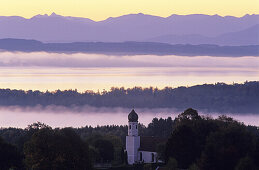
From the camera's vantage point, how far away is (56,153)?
380 feet

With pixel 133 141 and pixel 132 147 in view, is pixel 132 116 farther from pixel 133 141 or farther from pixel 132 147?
pixel 132 147

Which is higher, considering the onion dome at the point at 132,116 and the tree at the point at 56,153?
the onion dome at the point at 132,116

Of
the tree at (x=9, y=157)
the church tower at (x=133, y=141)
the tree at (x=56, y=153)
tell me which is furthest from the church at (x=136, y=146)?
the tree at (x=56, y=153)

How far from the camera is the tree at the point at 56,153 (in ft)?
379

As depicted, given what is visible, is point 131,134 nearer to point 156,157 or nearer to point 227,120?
point 156,157

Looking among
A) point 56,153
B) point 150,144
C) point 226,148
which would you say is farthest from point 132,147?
point 226,148

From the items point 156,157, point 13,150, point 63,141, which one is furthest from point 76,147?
point 156,157

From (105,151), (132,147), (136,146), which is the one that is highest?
(136,146)

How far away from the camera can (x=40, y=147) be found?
383ft

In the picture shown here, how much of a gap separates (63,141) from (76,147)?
1593 mm

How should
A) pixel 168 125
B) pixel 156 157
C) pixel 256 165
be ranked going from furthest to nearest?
pixel 168 125, pixel 156 157, pixel 256 165

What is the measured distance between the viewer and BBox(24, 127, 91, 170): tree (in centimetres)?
11550

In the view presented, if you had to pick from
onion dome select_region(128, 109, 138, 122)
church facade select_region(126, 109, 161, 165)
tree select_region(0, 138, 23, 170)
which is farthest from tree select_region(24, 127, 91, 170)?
church facade select_region(126, 109, 161, 165)

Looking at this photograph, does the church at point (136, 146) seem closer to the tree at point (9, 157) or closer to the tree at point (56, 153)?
the tree at point (9, 157)
